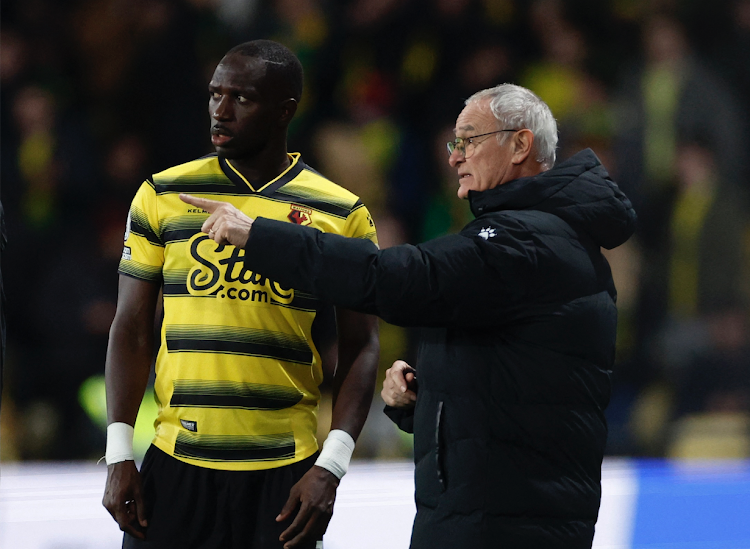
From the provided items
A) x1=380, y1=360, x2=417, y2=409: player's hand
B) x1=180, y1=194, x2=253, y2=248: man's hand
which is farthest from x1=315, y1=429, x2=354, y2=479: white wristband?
x1=180, y1=194, x2=253, y2=248: man's hand

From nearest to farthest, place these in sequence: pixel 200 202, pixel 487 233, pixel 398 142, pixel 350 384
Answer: pixel 487 233 < pixel 200 202 < pixel 350 384 < pixel 398 142

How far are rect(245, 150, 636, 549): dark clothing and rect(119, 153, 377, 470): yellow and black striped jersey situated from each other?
0.28 m

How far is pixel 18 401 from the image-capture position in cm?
374

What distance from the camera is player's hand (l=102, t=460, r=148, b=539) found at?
1881mm

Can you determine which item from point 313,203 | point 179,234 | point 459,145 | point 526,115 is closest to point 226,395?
point 179,234

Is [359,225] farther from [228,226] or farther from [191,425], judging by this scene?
[191,425]

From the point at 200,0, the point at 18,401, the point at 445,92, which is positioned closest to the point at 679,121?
the point at 445,92

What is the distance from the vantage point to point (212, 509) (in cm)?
191

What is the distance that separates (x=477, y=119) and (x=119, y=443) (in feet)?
3.18

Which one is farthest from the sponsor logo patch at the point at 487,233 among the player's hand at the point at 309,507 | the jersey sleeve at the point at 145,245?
the jersey sleeve at the point at 145,245

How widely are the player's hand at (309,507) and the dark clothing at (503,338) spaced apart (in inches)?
8.0

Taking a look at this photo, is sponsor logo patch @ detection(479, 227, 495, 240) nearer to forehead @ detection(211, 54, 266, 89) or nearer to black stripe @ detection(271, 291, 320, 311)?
black stripe @ detection(271, 291, 320, 311)

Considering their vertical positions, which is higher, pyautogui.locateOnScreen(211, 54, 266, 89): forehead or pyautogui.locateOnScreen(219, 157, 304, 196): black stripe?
pyautogui.locateOnScreen(211, 54, 266, 89): forehead

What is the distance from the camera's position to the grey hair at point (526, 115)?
1.88 metres
